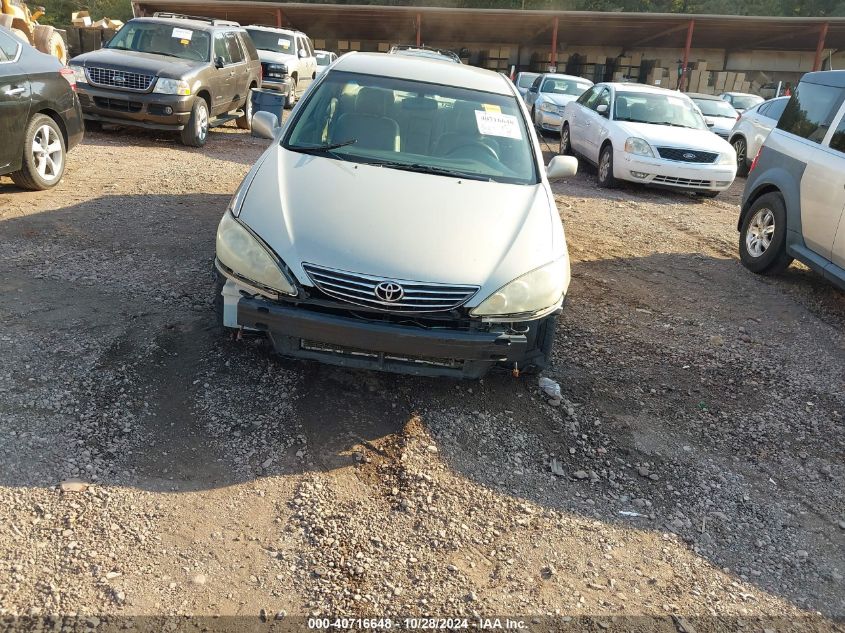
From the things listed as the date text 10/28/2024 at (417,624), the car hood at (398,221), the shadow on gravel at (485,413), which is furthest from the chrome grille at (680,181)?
the date text 10/28/2024 at (417,624)

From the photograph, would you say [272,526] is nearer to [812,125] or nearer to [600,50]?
[812,125]

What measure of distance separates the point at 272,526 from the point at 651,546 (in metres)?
1.62

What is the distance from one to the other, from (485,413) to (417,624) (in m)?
1.51

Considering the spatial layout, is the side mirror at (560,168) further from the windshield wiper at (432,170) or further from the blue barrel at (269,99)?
the blue barrel at (269,99)

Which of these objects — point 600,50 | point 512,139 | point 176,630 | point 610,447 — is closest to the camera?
point 176,630

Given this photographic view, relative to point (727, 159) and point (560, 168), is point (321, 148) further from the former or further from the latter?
point (727, 159)

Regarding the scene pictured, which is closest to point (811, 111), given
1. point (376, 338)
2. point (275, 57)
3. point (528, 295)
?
point (528, 295)

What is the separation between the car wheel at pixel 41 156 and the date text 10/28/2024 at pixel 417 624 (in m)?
6.09

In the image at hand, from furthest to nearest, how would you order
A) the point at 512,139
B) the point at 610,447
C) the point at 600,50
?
the point at 600,50 → the point at 512,139 → the point at 610,447

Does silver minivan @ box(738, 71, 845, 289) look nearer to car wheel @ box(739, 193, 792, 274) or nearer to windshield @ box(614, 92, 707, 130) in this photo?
car wheel @ box(739, 193, 792, 274)

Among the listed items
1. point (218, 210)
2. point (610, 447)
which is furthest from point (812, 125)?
point (218, 210)

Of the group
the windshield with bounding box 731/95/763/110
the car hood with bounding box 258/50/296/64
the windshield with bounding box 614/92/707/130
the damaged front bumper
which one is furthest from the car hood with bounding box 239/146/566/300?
the windshield with bounding box 731/95/763/110

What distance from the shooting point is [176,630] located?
89.3 inches

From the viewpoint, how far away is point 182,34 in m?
10.9
